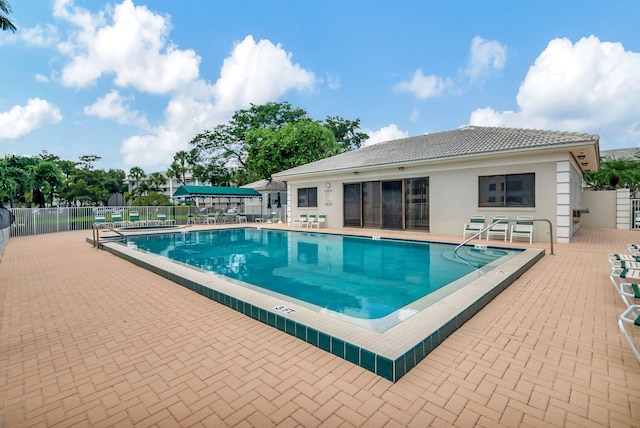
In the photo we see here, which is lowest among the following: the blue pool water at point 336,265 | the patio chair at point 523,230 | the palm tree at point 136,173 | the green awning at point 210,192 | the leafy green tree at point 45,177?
the blue pool water at point 336,265

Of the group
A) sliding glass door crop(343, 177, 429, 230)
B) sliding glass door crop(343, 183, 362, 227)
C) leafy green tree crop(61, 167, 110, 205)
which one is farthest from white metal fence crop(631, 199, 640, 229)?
leafy green tree crop(61, 167, 110, 205)

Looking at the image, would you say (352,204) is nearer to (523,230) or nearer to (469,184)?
(469,184)

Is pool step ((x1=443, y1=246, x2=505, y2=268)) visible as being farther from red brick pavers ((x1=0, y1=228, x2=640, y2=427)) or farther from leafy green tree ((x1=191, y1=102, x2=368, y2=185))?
leafy green tree ((x1=191, y1=102, x2=368, y2=185))

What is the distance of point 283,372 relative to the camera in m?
2.60

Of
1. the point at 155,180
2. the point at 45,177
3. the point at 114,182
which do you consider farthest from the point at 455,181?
the point at 114,182

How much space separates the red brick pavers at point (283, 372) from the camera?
2078 millimetres

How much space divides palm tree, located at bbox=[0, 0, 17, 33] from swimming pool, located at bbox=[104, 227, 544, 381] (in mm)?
6949

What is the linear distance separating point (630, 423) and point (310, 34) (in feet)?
62.3

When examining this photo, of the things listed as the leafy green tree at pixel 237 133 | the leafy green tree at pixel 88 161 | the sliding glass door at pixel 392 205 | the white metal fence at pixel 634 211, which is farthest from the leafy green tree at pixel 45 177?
the white metal fence at pixel 634 211

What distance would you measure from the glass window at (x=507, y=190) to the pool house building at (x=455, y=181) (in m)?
0.03

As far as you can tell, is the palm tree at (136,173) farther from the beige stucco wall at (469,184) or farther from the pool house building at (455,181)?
the beige stucco wall at (469,184)

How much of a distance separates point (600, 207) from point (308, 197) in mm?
14690

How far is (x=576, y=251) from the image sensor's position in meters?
8.09

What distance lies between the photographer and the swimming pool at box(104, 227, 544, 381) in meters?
2.93
